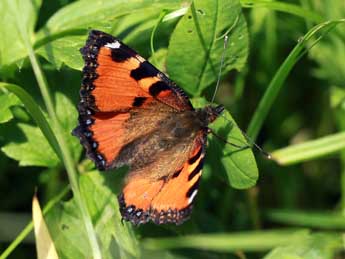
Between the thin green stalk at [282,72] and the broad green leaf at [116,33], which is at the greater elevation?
the broad green leaf at [116,33]

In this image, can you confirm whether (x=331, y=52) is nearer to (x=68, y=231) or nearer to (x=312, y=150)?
(x=312, y=150)

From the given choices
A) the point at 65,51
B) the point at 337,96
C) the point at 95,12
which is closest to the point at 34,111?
the point at 65,51

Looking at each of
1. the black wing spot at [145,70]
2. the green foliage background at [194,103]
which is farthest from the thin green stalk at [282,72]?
the black wing spot at [145,70]

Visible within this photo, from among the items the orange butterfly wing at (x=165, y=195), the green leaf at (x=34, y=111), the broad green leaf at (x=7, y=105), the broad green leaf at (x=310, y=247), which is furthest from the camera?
the broad green leaf at (x=310, y=247)

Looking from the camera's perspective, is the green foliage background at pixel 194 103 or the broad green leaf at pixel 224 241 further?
the broad green leaf at pixel 224 241

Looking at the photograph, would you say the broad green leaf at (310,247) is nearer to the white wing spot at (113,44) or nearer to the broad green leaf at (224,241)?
the broad green leaf at (224,241)

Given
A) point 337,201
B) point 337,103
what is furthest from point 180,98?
point 337,201

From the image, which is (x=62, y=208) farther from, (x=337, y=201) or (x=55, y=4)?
(x=337, y=201)
